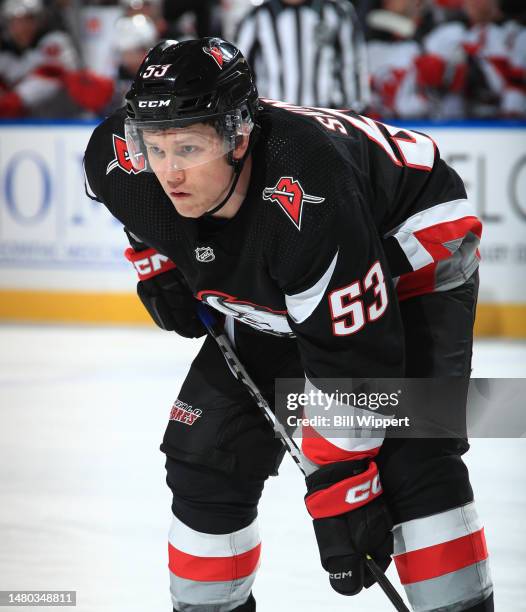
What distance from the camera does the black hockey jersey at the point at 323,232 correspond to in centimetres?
180

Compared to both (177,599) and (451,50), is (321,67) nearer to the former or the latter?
(451,50)

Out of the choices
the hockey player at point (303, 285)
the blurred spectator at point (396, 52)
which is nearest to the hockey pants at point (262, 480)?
the hockey player at point (303, 285)

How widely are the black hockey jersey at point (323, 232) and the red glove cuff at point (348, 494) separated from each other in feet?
0.54

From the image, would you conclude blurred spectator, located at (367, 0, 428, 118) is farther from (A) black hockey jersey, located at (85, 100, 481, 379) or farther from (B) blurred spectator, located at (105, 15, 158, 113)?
(A) black hockey jersey, located at (85, 100, 481, 379)

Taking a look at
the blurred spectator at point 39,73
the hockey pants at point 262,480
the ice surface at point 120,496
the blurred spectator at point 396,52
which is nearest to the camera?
the hockey pants at point 262,480

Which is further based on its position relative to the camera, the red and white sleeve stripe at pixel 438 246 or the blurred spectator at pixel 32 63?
the blurred spectator at pixel 32 63

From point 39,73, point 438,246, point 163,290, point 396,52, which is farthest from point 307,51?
point 438,246

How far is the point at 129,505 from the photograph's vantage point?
318 cm

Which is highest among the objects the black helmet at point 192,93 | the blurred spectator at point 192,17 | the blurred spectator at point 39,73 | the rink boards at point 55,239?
the black helmet at point 192,93

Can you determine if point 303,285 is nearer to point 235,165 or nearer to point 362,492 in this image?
point 235,165

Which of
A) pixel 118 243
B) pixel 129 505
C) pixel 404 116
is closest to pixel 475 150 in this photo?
pixel 404 116

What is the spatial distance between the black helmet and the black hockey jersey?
0.08 meters

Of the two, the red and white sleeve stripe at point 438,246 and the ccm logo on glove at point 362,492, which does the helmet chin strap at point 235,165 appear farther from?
the ccm logo on glove at point 362,492

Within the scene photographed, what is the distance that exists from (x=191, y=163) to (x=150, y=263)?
0.52 meters
